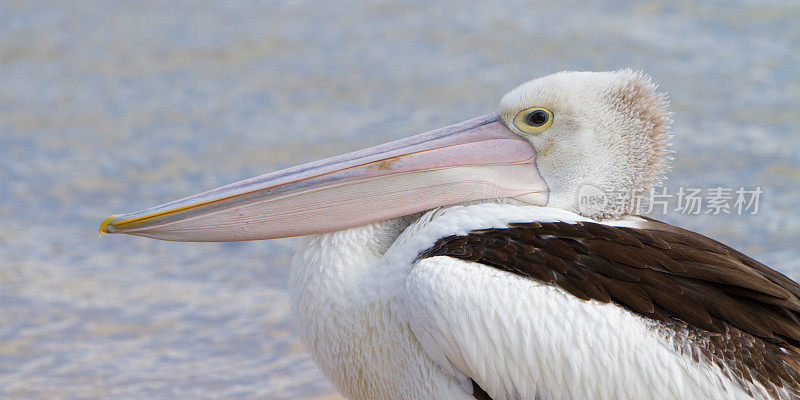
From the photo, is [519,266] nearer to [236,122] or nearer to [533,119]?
[533,119]

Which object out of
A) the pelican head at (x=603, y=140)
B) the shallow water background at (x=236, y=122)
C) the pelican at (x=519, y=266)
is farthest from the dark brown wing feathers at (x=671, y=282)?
the shallow water background at (x=236, y=122)

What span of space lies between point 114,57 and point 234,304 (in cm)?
376

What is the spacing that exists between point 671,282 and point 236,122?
188 inches

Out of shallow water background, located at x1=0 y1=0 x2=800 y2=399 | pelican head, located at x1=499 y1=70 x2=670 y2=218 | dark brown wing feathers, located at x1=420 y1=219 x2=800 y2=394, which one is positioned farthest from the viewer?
shallow water background, located at x1=0 y1=0 x2=800 y2=399

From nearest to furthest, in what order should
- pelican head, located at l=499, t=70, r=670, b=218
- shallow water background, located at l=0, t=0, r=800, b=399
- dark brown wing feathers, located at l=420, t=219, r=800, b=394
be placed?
dark brown wing feathers, located at l=420, t=219, r=800, b=394 < pelican head, located at l=499, t=70, r=670, b=218 < shallow water background, located at l=0, t=0, r=800, b=399

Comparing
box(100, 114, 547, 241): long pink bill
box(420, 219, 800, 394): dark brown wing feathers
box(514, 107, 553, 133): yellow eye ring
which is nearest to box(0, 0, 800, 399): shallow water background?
box(100, 114, 547, 241): long pink bill

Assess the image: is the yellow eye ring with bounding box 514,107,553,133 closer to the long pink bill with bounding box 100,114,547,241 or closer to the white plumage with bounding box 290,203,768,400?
the long pink bill with bounding box 100,114,547,241

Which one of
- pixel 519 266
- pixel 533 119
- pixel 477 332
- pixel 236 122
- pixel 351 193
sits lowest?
pixel 477 332

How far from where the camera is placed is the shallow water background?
4.87 metres

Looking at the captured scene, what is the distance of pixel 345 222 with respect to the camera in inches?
132

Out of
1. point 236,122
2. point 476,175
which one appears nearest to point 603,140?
point 476,175

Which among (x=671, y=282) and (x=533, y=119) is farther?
(x=533, y=119)

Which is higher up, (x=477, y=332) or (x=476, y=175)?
(x=476, y=175)

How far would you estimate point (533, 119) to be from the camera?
3.42 m
